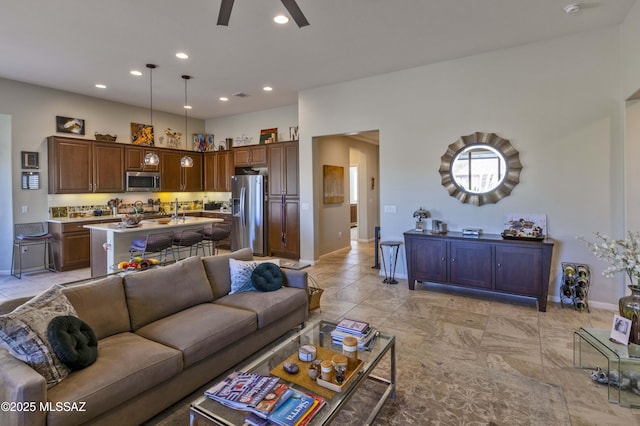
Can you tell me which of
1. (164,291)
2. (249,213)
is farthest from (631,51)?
(249,213)

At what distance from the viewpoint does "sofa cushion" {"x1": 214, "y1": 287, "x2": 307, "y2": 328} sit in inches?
113

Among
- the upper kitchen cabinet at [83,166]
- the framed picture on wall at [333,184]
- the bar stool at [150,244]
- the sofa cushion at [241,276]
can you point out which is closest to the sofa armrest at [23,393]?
the sofa cushion at [241,276]

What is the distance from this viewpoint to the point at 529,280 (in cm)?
399

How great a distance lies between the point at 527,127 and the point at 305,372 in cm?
430

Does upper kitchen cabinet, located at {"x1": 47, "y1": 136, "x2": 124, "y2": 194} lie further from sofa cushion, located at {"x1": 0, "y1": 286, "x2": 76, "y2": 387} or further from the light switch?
the light switch

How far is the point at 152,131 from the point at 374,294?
640cm

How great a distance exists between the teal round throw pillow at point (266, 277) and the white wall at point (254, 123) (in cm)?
464

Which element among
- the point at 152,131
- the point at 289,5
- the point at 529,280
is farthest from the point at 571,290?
the point at 152,131

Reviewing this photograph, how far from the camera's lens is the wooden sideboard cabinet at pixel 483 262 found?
12.9ft

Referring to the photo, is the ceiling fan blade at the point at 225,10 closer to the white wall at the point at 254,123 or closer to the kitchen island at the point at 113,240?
the kitchen island at the point at 113,240

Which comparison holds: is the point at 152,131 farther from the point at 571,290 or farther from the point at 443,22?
the point at 571,290

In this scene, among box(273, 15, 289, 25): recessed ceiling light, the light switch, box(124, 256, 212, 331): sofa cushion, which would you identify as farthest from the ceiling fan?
the light switch

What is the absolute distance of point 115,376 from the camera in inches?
70.7

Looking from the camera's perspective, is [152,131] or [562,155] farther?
[152,131]
